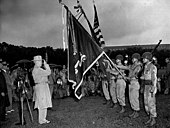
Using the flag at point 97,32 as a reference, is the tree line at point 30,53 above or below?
above

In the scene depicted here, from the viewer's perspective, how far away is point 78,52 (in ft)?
19.4

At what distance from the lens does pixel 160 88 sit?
548 inches

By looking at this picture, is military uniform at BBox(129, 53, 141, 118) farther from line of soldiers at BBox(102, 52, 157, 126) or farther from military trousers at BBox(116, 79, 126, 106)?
military trousers at BBox(116, 79, 126, 106)

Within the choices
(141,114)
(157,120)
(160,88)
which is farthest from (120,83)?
(160,88)

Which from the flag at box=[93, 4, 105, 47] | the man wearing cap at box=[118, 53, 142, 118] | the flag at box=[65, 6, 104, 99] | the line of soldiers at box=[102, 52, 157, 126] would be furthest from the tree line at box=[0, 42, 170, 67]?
the flag at box=[65, 6, 104, 99]

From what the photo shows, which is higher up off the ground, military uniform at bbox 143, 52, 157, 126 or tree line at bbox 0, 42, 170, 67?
tree line at bbox 0, 42, 170, 67

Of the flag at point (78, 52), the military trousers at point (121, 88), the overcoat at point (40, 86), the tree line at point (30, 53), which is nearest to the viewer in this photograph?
the flag at point (78, 52)

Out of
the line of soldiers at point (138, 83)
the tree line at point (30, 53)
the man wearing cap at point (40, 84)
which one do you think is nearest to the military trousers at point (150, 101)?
the line of soldiers at point (138, 83)

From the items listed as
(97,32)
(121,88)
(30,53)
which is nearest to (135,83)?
(121,88)

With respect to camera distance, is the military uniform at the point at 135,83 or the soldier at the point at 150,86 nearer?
the soldier at the point at 150,86

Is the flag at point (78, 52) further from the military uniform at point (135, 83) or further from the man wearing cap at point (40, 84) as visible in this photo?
the military uniform at point (135, 83)

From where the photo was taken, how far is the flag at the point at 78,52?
5.84 m

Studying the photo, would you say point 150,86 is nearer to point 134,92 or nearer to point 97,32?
point 134,92

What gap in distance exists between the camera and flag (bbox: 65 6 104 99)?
5.84 m
